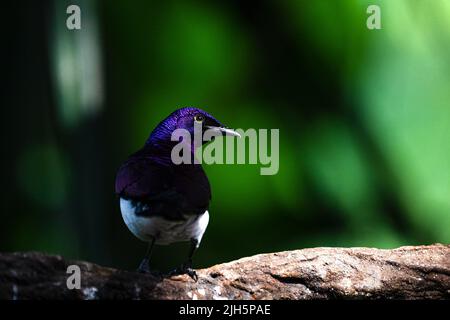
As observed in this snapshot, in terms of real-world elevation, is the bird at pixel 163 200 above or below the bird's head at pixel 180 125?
below

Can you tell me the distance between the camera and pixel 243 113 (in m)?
6.27

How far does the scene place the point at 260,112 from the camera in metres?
6.29

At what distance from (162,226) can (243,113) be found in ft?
9.94

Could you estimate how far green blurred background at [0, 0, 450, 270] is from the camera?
19.0ft

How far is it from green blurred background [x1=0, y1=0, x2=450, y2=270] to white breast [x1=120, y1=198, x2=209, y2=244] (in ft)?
7.17

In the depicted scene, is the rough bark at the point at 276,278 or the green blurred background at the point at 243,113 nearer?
the rough bark at the point at 276,278

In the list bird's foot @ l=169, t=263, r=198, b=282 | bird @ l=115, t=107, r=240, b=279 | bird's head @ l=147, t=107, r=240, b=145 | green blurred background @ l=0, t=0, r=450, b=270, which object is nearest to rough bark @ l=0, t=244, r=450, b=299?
bird's foot @ l=169, t=263, r=198, b=282

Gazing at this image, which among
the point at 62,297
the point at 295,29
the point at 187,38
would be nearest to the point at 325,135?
the point at 295,29

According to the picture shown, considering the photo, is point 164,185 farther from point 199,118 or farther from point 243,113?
point 243,113

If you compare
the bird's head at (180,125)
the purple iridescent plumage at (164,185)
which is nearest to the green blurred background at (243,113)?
the bird's head at (180,125)

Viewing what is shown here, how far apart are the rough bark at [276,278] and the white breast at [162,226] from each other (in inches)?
7.0

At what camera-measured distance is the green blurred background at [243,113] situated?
19.0 feet

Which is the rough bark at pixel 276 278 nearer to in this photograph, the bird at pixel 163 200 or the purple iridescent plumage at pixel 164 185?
the bird at pixel 163 200

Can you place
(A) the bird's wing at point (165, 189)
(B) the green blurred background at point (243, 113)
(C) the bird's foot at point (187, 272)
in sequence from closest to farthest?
(A) the bird's wing at point (165, 189), (C) the bird's foot at point (187, 272), (B) the green blurred background at point (243, 113)
